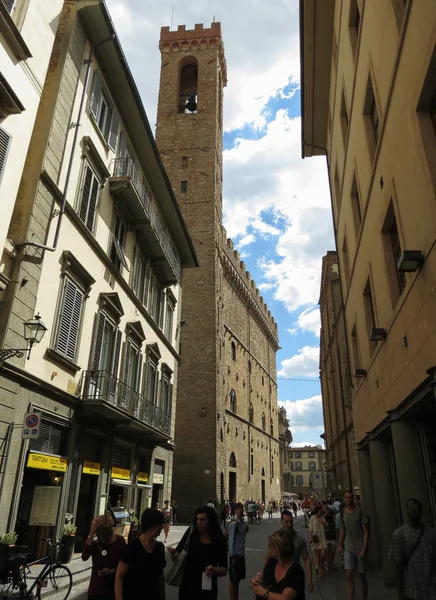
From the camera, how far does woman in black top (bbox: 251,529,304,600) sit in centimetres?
335

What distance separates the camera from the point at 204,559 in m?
4.34

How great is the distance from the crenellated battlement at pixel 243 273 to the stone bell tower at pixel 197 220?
87.2 inches

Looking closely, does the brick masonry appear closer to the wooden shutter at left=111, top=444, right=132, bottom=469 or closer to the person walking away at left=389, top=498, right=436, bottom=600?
the wooden shutter at left=111, top=444, right=132, bottom=469

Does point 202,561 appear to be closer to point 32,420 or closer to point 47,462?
point 32,420

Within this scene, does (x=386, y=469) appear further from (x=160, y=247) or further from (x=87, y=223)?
(x=160, y=247)

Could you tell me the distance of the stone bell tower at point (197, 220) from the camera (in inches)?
1216

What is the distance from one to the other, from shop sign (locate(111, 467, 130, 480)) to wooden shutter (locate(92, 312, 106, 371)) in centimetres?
327

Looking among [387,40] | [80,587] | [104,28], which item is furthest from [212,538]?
[104,28]

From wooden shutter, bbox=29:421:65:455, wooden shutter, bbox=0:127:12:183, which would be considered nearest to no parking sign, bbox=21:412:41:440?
wooden shutter, bbox=29:421:65:455

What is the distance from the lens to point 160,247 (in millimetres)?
18016

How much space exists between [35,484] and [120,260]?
7.11 metres

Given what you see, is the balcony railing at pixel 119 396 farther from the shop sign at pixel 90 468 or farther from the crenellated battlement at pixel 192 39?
the crenellated battlement at pixel 192 39

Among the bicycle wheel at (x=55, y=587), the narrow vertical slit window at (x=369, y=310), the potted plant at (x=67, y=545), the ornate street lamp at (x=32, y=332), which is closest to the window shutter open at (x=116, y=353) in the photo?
the potted plant at (x=67, y=545)

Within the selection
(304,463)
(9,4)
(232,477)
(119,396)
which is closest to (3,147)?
(9,4)
